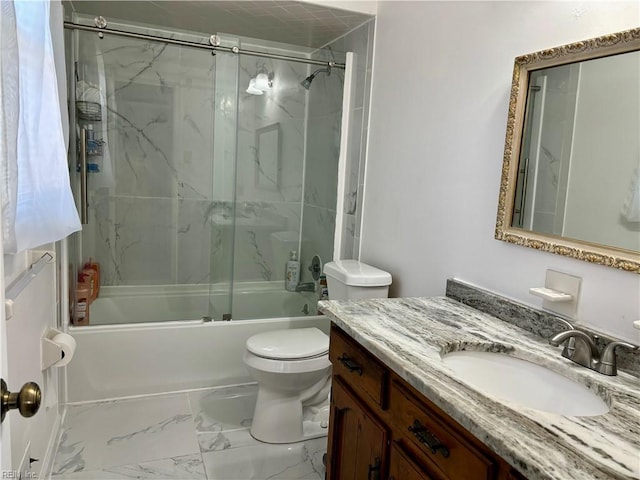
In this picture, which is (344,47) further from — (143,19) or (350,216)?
(143,19)

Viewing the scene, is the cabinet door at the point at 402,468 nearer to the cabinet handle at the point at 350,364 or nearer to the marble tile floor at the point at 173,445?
the cabinet handle at the point at 350,364

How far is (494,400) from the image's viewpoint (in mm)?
1000

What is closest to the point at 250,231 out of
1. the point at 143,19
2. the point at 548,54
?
the point at 143,19

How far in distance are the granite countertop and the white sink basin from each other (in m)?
0.02

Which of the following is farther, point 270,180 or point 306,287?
point 270,180

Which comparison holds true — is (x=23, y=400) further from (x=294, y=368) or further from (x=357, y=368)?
(x=294, y=368)

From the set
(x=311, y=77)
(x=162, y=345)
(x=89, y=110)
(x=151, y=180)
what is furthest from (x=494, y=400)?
(x=151, y=180)

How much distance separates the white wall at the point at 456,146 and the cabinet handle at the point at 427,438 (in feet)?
1.97

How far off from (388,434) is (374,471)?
15 centimetres

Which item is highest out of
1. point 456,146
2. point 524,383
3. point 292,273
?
point 456,146

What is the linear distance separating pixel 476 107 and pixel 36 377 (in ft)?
6.19

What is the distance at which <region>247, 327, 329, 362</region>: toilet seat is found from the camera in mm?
2197

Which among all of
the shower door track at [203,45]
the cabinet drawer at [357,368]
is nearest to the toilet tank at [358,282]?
the cabinet drawer at [357,368]

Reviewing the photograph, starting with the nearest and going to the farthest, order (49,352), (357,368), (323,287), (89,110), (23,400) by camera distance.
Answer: (23,400)
(357,368)
(49,352)
(89,110)
(323,287)
